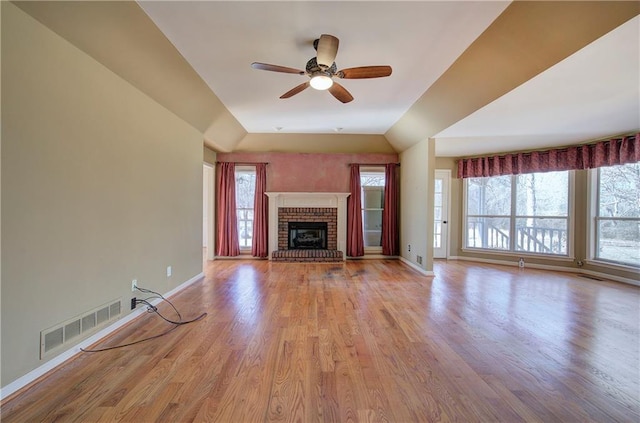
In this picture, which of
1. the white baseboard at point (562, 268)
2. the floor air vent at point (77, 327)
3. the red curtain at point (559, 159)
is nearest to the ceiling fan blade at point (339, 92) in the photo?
the floor air vent at point (77, 327)

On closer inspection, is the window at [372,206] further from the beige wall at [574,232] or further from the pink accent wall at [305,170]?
the beige wall at [574,232]

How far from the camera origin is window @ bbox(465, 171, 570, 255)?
499cm

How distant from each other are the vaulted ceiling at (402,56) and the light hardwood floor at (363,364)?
7.79ft

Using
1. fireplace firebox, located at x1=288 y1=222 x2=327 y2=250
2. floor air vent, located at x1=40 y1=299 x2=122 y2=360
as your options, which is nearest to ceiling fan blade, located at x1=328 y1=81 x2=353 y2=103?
floor air vent, located at x1=40 y1=299 x2=122 y2=360

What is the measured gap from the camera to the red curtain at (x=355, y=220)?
19.1 ft

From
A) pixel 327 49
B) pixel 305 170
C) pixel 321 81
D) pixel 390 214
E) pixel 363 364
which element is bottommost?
pixel 363 364

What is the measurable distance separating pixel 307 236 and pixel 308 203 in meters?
0.76

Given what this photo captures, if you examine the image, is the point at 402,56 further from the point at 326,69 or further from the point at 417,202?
the point at 417,202

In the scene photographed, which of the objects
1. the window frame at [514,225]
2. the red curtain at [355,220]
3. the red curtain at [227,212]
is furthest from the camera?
the red curtain at [355,220]

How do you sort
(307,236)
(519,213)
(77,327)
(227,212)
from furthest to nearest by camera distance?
1. (307,236)
2. (227,212)
3. (519,213)
4. (77,327)

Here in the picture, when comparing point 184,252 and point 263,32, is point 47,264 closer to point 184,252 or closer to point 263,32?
point 184,252

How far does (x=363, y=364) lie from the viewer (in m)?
1.93

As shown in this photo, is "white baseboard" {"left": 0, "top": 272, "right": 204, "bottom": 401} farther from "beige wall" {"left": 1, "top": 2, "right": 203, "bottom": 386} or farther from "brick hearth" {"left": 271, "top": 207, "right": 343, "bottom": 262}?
"brick hearth" {"left": 271, "top": 207, "right": 343, "bottom": 262}

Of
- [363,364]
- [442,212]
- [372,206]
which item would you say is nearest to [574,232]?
[442,212]
